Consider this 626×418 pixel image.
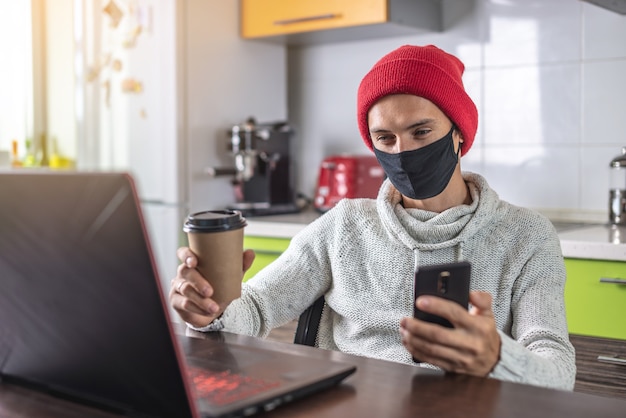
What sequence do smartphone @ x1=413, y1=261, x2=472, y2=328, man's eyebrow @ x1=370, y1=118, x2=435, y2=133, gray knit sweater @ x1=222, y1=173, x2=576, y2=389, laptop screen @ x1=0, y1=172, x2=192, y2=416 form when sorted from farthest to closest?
man's eyebrow @ x1=370, y1=118, x2=435, y2=133 → gray knit sweater @ x1=222, y1=173, x2=576, y2=389 → smartphone @ x1=413, y1=261, x2=472, y2=328 → laptop screen @ x1=0, y1=172, x2=192, y2=416

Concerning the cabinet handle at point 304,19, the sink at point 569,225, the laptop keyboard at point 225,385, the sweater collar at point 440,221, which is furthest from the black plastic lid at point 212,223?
the cabinet handle at point 304,19

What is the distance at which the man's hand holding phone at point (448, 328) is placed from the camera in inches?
38.5

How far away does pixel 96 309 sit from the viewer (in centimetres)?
75

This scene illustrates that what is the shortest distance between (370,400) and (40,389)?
15.0 inches

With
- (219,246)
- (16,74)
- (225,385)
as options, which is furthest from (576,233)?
(16,74)

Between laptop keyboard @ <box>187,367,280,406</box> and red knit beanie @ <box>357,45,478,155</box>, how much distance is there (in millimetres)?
717

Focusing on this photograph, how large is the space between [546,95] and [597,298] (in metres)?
0.95

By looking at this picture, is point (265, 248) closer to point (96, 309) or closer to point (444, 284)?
point (444, 284)

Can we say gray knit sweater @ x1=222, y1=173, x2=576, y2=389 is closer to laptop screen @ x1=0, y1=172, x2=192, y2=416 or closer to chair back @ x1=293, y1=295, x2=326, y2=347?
chair back @ x1=293, y1=295, x2=326, y2=347

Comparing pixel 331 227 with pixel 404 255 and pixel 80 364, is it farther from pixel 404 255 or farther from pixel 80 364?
pixel 80 364

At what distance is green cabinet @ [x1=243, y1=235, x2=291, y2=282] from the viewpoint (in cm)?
278

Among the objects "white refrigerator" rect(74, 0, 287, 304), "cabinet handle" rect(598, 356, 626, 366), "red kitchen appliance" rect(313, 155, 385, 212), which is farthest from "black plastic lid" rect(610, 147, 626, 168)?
"white refrigerator" rect(74, 0, 287, 304)

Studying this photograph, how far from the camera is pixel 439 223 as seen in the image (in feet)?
4.95

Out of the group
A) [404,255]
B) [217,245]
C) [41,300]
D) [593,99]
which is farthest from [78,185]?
[593,99]
